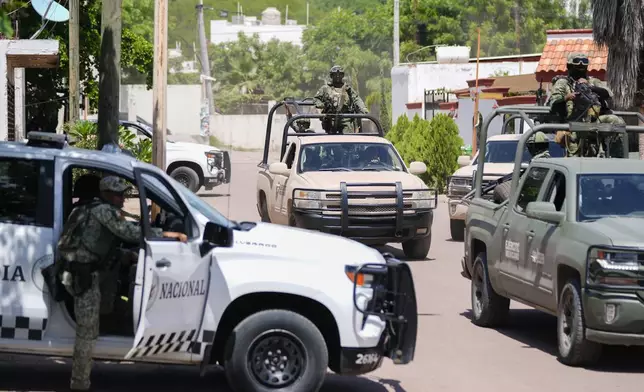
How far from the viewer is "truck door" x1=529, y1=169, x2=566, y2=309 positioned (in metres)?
10.0

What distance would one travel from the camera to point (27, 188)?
26.2 feet

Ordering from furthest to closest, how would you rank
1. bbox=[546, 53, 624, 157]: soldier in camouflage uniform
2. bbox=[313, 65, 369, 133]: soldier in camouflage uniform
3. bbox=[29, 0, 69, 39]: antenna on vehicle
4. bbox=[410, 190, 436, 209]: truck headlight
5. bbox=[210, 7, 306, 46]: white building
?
bbox=[210, 7, 306, 46]: white building < bbox=[29, 0, 69, 39]: antenna on vehicle < bbox=[313, 65, 369, 133]: soldier in camouflage uniform < bbox=[410, 190, 436, 209]: truck headlight < bbox=[546, 53, 624, 157]: soldier in camouflage uniform

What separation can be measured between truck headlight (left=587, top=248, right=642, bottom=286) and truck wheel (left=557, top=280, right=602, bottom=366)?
30 centimetres

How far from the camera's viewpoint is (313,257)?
7.91m

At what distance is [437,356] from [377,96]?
188ft

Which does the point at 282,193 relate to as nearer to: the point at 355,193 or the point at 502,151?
the point at 355,193

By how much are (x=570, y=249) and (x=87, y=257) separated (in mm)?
3971

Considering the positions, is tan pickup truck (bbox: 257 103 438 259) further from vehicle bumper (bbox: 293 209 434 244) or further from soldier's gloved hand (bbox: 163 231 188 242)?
soldier's gloved hand (bbox: 163 231 188 242)

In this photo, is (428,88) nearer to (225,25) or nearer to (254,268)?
(254,268)

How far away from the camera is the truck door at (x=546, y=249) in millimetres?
10039

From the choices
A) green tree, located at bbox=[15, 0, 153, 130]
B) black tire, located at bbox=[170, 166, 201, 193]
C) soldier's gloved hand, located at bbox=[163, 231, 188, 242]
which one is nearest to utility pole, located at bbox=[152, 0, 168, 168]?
black tire, located at bbox=[170, 166, 201, 193]

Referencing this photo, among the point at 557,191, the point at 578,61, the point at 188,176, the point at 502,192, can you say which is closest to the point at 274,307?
the point at 557,191

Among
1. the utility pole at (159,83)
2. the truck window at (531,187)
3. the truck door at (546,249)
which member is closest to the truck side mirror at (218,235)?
the truck door at (546,249)

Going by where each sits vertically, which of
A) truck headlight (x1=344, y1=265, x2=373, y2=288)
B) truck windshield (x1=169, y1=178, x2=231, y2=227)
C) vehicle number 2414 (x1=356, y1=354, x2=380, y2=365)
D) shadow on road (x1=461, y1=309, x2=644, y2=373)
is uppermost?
truck windshield (x1=169, y1=178, x2=231, y2=227)
